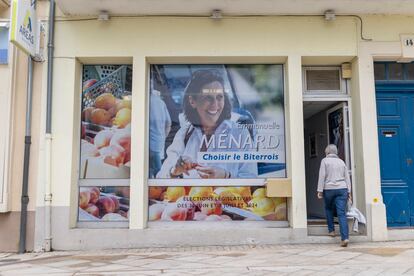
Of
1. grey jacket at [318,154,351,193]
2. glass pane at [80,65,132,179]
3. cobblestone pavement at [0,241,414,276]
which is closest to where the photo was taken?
cobblestone pavement at [0,241,414,276]

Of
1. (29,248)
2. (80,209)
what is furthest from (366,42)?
(29,248)

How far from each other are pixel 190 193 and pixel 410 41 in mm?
5101

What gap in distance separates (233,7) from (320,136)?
3797mm

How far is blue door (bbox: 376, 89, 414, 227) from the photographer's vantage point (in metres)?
8.53

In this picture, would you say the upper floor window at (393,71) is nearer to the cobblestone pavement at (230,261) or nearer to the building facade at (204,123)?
the building facade at (204,123)

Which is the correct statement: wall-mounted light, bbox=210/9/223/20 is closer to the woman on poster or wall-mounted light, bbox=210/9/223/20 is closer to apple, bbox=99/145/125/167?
the woman on poster

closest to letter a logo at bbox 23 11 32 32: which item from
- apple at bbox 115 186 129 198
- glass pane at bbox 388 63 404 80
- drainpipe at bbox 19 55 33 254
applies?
→ drainpipe at bbox 19 55 33 254

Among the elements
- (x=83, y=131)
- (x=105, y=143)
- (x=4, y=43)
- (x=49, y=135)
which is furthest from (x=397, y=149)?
(x=4, y=43)

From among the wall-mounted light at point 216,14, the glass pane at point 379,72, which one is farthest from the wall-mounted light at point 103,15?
the glass pane at point 379,72

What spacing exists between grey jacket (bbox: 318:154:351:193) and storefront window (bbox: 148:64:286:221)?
85 cm

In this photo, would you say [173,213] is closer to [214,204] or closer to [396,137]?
[214,204]

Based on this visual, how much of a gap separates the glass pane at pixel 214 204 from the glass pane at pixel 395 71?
330cm

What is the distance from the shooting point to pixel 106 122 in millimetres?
8656

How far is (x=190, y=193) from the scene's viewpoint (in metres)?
8.51
